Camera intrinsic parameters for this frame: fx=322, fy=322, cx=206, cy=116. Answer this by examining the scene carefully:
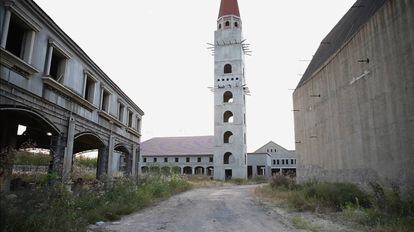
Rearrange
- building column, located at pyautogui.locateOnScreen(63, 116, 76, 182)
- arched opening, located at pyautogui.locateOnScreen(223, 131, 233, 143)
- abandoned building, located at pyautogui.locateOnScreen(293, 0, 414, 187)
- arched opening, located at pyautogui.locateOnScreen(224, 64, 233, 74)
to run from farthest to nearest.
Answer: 1. arched opening, located at pyautogui.locateOnScreen(224, 64, 233, 74)
2. arched opening, located at pyautogui.locateOnScreen(223, 131, 233, 143)
3. building column, located at pyautogui.locateOnScreen(63, 116, 76, 182)
4. abandoned building, located at pyautogui.locateOnScreen(293, 0, 414, 187)

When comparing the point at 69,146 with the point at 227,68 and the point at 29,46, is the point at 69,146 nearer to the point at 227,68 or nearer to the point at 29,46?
the point at 29,46

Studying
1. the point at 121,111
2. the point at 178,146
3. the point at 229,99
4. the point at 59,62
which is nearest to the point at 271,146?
the point at 178,146

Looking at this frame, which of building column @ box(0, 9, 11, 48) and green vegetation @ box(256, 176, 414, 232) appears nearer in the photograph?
building column @ box(0, 9, 11, 48)

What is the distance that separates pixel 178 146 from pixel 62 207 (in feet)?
186

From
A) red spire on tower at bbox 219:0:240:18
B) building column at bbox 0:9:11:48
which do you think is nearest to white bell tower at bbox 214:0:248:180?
red spire on tower at bbox 219:0:240:18

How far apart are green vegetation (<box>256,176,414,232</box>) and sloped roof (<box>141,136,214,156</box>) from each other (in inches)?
1777

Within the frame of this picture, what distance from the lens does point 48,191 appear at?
8.22 m

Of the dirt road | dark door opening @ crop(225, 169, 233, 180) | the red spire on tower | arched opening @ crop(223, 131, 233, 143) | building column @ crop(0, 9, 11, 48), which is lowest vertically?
the dirt road

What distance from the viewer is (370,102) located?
1362cm

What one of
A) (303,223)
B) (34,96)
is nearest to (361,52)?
(303,223)

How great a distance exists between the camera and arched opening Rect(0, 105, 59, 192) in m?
7.91

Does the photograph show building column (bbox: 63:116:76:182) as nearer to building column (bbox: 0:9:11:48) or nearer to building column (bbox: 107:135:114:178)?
building column (bbox: 0:9:11:48)

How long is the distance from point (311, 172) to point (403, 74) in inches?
473

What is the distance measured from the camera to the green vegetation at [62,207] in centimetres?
644
